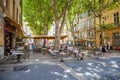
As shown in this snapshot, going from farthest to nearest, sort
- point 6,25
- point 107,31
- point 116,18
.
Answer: point 107,31
point 116,18
point 6,25

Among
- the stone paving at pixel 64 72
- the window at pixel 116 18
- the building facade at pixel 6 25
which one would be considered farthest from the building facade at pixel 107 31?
the stone paving at pixel 64 72

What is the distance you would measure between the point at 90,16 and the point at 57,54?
2922cm

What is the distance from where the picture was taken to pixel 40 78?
28.4 ft

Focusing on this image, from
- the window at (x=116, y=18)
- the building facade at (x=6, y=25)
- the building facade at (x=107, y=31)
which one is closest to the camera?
the building facade at (x=6, y=25)

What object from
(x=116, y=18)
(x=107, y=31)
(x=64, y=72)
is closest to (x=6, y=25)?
(x=64, y=72)

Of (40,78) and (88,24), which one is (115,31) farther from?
(40,78)

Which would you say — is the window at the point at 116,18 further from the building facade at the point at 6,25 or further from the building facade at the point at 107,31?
the building facade at the point at 6,25

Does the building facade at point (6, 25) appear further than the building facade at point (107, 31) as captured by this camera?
No

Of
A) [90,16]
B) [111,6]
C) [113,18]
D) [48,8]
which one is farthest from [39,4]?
[90,16]

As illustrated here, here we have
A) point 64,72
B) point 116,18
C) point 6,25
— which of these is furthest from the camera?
point 116,18

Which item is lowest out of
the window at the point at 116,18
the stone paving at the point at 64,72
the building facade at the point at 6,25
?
the stone paving at the point at 64,72

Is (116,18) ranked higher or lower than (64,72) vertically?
higher

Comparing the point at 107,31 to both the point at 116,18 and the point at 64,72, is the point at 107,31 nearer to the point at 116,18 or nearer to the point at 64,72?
the point at 116,18

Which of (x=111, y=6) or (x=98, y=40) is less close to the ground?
(x=111, y=6)
